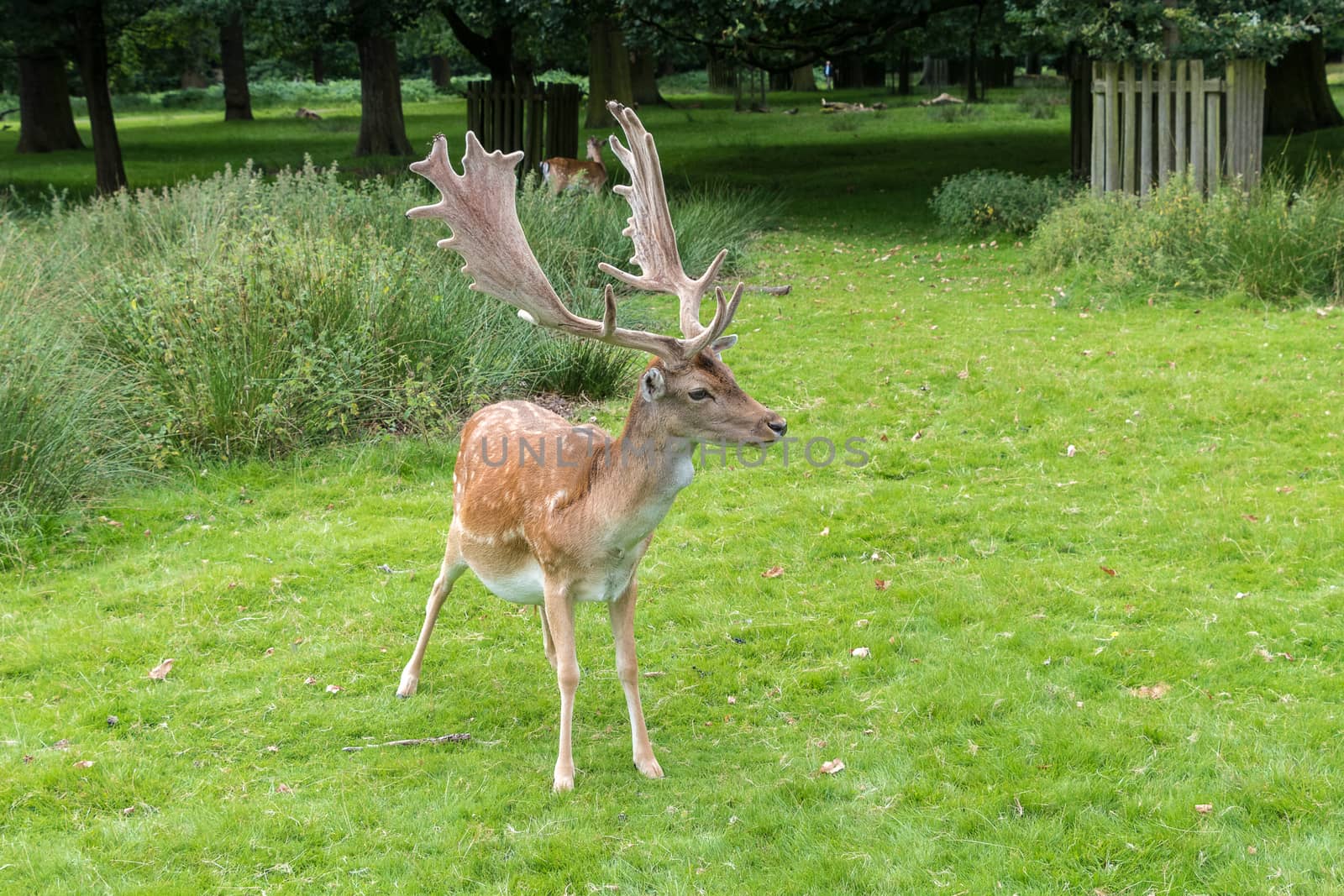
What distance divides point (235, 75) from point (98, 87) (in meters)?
18.1

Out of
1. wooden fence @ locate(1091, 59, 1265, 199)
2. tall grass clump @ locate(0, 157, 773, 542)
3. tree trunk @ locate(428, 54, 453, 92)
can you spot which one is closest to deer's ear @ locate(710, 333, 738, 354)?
tall grass clump @ locate(0, 157, 773, 542)

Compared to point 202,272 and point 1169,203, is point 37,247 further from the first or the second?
point 1169,203

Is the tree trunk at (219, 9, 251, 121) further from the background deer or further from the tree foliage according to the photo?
the tree foliage

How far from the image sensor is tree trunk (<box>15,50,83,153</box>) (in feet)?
92.5

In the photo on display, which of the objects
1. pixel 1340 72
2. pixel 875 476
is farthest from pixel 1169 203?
pixel 1340 72

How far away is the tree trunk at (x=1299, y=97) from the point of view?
23.6 m

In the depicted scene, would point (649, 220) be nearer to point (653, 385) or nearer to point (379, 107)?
point (653, 385)

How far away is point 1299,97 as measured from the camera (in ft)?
77.6

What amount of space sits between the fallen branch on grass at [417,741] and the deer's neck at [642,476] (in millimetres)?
1320

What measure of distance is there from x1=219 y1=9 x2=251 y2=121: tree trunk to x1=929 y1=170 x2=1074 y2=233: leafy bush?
2569cm

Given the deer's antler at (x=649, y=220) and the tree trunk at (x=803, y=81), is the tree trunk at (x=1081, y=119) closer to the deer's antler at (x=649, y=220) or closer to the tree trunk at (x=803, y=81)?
the deer's antler at (x=649, y=220)

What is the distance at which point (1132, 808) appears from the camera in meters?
4.68

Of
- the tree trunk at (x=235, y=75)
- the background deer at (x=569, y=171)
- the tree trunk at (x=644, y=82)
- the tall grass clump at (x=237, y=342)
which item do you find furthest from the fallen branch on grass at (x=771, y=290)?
the tree trunk at (x=235, y=75)

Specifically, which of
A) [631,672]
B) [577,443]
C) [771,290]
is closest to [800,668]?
[631,672]
